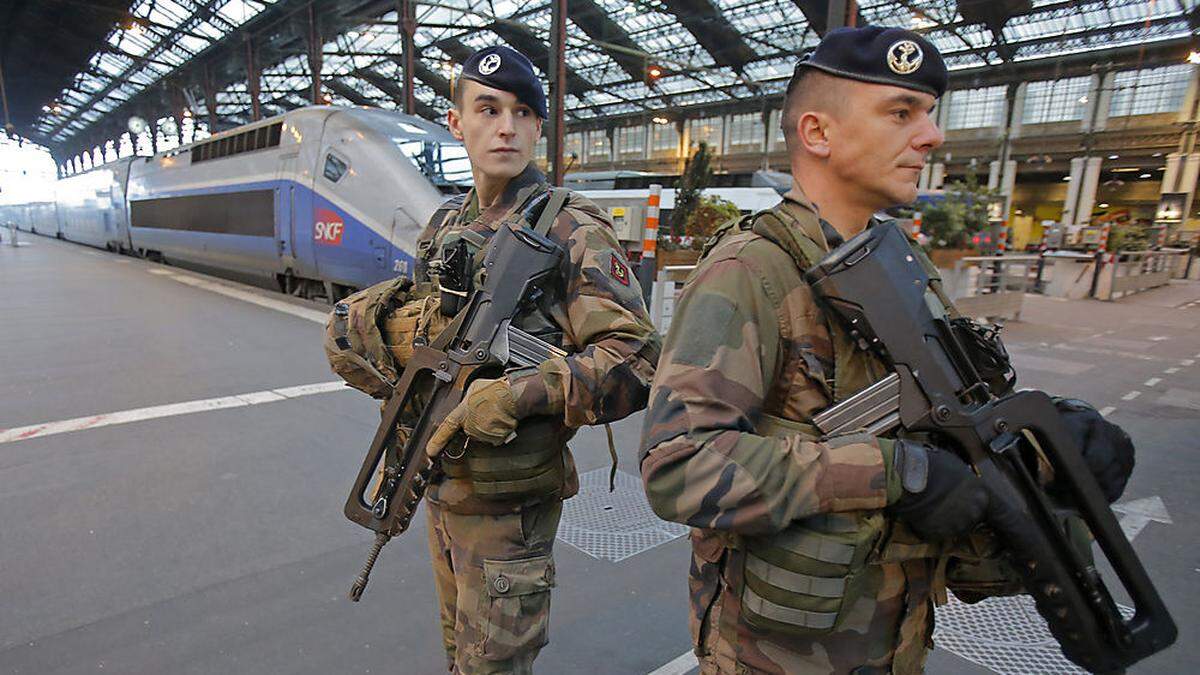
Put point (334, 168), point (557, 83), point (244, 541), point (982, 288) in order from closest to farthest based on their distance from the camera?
point (244, 541) → point (334, 168) → point (982, 288) → point (557, 83)

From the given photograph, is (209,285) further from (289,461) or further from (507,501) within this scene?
(507,501)

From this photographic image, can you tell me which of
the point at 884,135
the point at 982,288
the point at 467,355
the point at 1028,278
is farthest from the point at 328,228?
the point at 1028,278

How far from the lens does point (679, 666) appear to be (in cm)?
222

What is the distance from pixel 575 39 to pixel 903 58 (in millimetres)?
23778

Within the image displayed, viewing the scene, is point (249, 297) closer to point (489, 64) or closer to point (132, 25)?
point (489, 64)

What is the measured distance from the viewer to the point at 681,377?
1.09 m

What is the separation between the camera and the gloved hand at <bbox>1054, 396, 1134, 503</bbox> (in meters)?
1.12

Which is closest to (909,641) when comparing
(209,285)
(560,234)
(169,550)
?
(560,234)

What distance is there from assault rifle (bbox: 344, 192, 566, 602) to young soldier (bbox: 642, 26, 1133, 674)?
54cm

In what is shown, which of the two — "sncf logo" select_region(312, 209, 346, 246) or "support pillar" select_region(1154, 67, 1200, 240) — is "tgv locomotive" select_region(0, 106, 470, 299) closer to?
"sncf logo" select_region(312, 209, 346, 246)

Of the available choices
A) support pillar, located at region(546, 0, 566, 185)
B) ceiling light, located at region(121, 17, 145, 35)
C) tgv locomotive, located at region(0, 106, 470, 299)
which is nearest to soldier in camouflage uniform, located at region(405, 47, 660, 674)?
tgv locomotive, located at region(0, 106, 470, 299)

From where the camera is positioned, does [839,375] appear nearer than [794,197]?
Yes

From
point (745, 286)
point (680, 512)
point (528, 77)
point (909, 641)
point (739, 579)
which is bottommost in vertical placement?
point (909, 641)

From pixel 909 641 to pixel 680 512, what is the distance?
575 mm
